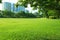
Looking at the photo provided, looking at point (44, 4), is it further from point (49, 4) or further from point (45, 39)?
point (45, 39)

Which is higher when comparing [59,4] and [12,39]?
[59,4]

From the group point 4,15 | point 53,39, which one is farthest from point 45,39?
point 4,15

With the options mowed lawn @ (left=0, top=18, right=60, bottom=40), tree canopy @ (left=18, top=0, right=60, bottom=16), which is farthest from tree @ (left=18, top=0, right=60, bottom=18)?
mowed lawn @ (left=0, top=18, right=60, bottom=40)

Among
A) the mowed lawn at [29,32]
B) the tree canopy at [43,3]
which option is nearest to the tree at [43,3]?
the tree canopy at [43,3]

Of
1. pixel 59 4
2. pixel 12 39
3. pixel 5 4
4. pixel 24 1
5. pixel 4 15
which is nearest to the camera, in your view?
pixel 24 1

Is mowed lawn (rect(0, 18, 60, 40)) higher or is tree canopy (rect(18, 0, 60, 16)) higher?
tree canopy (rect(18, 0, 60, 16))

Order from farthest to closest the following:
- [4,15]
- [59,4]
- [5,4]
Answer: [5,4], [4,15], [59,4]

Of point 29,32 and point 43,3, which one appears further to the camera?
point 29,32

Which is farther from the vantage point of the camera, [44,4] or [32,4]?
[44,4]

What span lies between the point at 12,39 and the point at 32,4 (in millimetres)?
3002

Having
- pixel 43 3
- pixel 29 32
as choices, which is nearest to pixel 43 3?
pixel 43 3

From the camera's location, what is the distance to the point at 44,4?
413 inches

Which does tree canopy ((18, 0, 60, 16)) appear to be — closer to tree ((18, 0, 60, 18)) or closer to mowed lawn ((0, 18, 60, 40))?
tree ((18, 0, 60, 18))

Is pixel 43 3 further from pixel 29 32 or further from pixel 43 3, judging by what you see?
pixel 29 32
